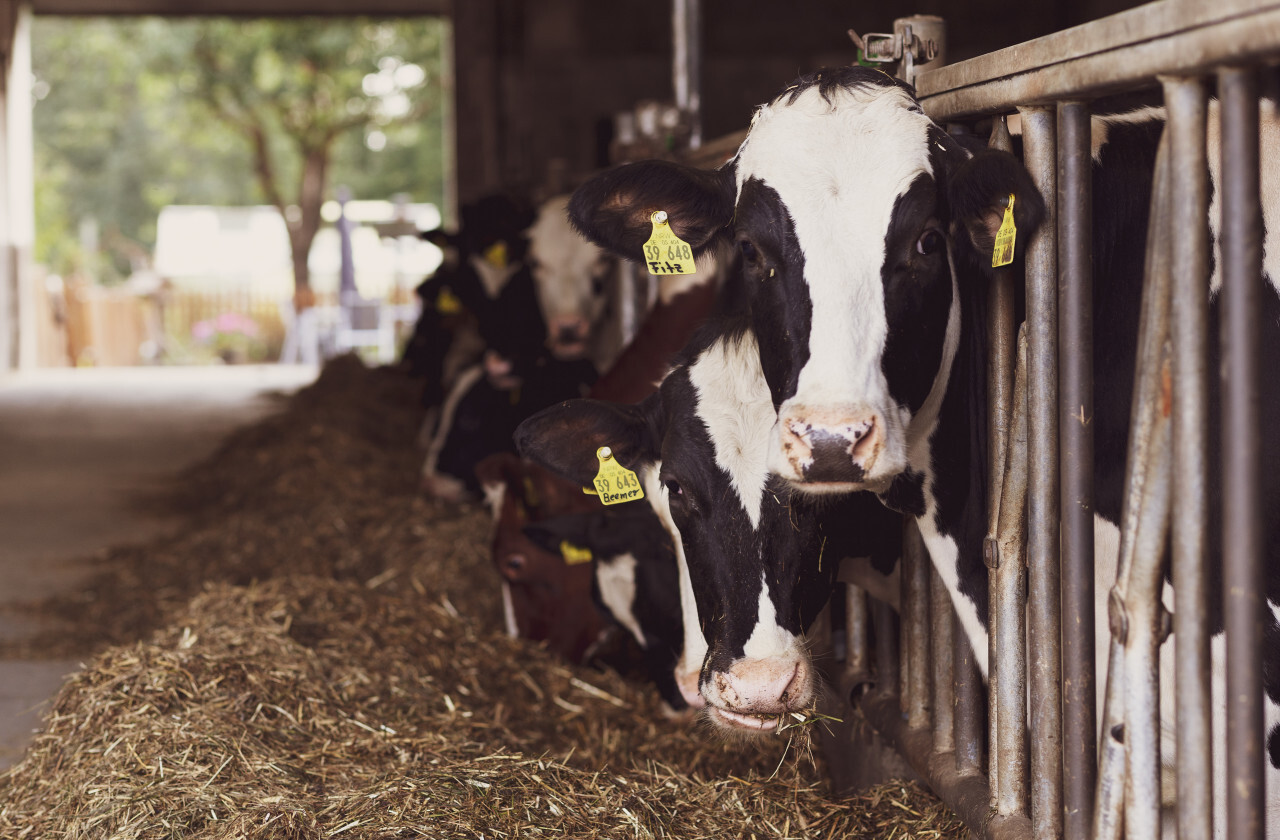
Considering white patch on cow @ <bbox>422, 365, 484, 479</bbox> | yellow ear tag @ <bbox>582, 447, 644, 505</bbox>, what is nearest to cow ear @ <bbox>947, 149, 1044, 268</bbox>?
yellow ear tag @ <bbox>582, 447, 644, 505</bbox>

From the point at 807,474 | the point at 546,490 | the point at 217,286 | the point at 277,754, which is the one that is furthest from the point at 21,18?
the point at 807,474

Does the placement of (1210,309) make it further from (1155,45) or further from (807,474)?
(807,474)

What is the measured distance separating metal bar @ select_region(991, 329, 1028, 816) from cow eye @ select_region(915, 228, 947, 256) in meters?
0.20

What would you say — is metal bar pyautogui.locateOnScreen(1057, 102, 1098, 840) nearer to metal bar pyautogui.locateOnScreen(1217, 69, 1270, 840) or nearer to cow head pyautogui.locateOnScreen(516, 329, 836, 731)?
metal bar pyautogui.locateOnScreen(1217, 69, 1270, 840)

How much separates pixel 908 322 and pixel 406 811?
4.15 ft

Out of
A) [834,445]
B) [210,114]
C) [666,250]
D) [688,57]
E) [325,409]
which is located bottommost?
[325,409]

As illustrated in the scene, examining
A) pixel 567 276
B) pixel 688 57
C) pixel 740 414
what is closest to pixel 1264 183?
pixel 740 414

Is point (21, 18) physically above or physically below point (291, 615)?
above

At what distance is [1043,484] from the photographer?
2029 millimetres

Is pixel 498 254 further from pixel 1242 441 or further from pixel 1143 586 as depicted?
pixel 1242 441

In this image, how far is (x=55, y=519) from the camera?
253 inches

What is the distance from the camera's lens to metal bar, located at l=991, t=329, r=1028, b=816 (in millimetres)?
2129

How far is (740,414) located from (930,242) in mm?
587

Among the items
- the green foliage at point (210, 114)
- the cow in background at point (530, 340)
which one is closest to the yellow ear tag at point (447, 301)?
the cow in background at point (530, 340)
